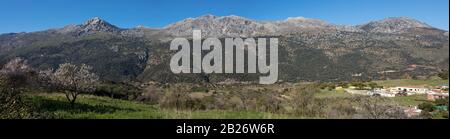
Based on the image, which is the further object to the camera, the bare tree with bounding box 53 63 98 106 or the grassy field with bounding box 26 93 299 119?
the bare tree with bounding box 53 63 98 106

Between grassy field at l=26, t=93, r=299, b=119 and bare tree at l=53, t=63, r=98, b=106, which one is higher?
bare tree at l=53, t=63, r=98, b=106

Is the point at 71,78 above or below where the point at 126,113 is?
above

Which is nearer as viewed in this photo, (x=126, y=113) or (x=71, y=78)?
(x=126, y=113)

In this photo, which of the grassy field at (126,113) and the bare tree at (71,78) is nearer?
the grassy field at (126,113)

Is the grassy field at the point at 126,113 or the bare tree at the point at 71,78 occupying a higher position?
the bare tree at the point at 71,78

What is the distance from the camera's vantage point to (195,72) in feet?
365
